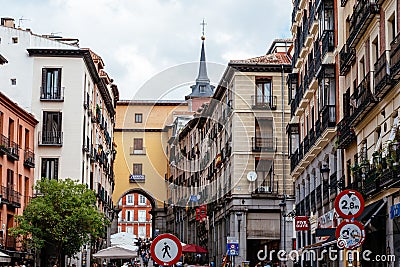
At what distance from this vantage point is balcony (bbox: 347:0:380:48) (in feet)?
90.6

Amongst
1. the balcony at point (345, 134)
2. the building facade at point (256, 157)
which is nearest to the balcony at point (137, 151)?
the building facade at point (256, 157)

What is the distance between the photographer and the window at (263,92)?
59781mm

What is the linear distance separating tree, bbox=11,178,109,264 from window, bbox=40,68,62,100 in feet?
37.2

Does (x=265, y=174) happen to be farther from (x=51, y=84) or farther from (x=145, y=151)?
(x=145, y=151)

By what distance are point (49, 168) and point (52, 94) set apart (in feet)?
17.4

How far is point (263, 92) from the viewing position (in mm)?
60125

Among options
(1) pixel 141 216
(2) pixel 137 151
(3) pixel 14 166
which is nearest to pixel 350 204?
(3) pixel 14 166

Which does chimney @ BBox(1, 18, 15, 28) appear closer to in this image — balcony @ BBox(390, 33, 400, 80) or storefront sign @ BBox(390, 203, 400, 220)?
balcony @ BBox(390, 33, 400, 80)

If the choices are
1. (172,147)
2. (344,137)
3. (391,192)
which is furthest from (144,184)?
(391,192)

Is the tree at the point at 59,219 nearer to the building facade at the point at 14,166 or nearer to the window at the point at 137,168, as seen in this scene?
the building facade at the point at 14,166

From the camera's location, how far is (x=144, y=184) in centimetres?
10538

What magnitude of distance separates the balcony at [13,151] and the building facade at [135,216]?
84.4 m

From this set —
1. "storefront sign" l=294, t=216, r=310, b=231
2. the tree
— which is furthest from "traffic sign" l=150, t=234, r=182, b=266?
the tree

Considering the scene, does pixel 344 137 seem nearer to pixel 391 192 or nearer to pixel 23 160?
pixel 391 192
